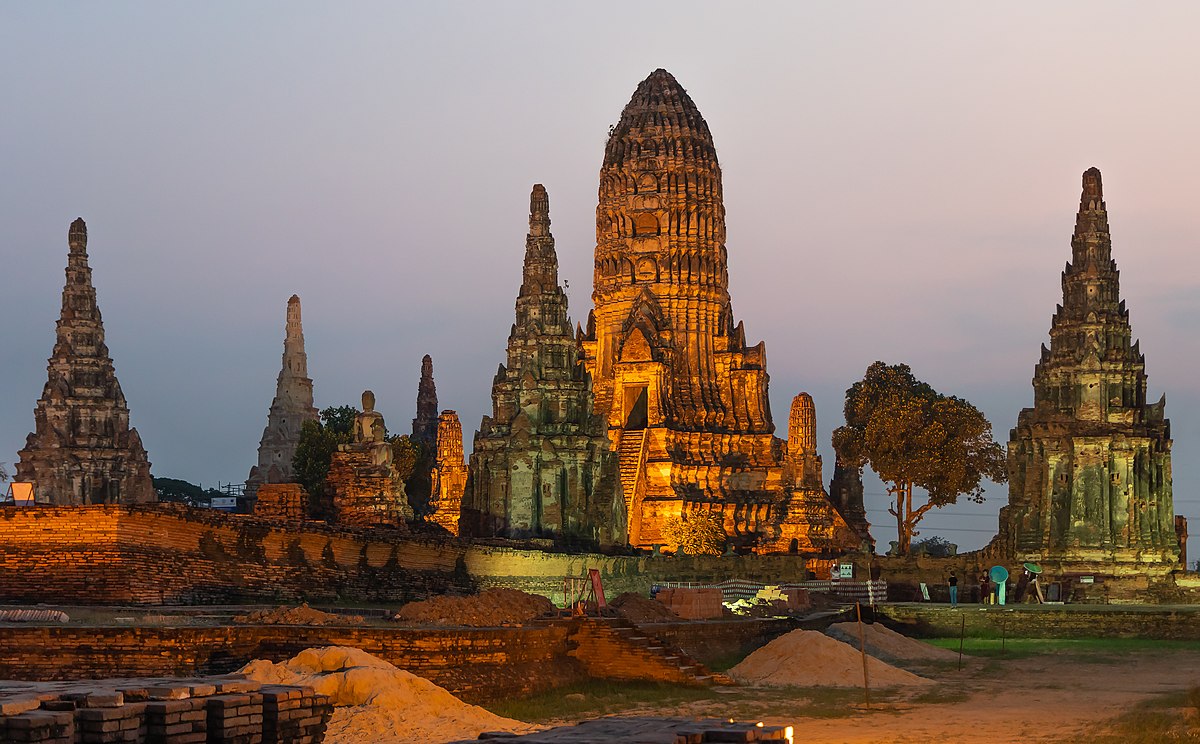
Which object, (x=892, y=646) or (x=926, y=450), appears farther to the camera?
(x=926, y=450)

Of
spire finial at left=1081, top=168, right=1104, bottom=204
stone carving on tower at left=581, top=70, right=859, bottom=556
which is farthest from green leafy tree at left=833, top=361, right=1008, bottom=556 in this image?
spire finial at left=1081, top=168, right=1104, bottom=204

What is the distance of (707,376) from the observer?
87.7m

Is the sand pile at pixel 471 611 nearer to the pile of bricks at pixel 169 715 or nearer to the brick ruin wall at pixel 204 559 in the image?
the brick ruin wall at pixel 204 559

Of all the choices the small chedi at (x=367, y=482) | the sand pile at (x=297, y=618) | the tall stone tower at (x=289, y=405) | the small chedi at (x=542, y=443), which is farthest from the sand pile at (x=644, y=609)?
the tall stone tower at (x=289, y=405)

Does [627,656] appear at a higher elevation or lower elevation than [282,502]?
lower

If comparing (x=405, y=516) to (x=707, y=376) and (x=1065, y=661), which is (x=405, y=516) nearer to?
(x=1065, y=661)

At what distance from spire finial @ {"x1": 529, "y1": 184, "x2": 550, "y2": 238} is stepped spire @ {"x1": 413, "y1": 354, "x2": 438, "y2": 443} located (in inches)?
1429

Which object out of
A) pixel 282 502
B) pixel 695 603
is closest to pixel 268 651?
pixel 695 603

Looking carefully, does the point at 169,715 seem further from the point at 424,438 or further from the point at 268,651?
the point at 424,438

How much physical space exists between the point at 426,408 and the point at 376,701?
8038 centimetres

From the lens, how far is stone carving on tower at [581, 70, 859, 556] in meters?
80.6

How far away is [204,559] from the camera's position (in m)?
32.6

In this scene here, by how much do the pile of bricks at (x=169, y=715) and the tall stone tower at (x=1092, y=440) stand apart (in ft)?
156

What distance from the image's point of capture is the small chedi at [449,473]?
73.5m
